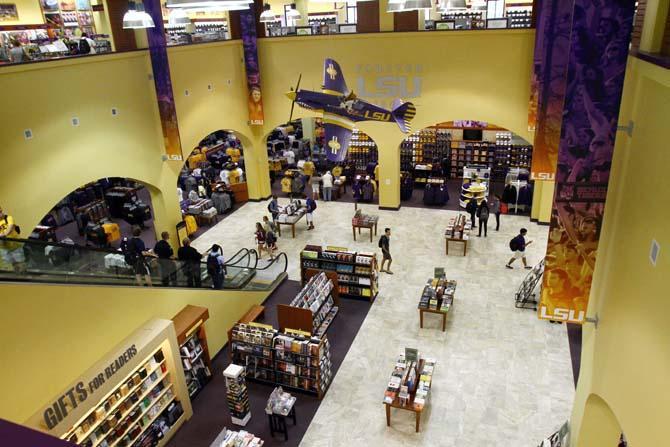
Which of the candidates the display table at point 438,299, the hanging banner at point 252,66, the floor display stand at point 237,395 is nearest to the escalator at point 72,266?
the floor display stand at point 237,395

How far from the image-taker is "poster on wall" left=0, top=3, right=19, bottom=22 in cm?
1902

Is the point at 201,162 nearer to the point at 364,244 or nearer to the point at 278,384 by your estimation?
the point at 364,244

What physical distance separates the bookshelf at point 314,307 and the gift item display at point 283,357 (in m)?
0.77

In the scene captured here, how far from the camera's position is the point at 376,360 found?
1077 cm

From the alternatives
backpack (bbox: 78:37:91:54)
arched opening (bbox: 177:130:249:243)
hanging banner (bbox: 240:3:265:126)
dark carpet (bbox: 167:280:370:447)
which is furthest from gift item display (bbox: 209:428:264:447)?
hanging banner (bbox: 240:3:265:126)

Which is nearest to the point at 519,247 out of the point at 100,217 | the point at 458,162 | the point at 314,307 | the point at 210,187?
the point at 314,307

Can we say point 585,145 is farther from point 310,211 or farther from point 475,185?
point 475,185

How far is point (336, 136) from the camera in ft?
37.4

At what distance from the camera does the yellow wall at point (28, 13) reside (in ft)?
63.8

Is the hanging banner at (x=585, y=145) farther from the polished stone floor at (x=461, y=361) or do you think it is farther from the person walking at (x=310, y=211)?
the person walking at (x=310, y=211)

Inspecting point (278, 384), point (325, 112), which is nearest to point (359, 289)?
point (278, 384)

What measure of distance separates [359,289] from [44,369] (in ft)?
25.1

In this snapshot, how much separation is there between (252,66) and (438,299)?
37.9 feet

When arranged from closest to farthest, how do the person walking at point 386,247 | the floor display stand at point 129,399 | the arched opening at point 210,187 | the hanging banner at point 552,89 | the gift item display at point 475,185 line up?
the floor display stand at point 129,399, the hanging banner at point 552,89, the person walking at point 386,247, the gift item display at point 475,185, the arched opening at point 210,187
